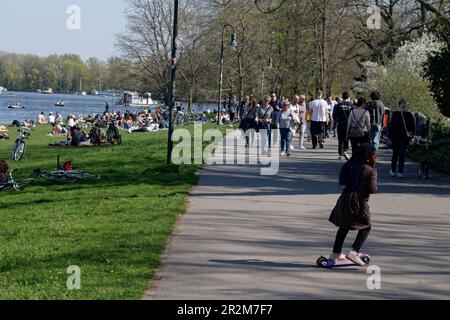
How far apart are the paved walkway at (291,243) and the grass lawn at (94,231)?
35 centimetres

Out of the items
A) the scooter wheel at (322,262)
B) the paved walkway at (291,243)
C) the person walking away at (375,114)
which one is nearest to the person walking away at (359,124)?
the person walking away at (375,114)

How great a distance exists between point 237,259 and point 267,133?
14494mm

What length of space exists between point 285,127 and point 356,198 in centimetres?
1361

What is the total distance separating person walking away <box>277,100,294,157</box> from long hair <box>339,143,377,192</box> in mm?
13331

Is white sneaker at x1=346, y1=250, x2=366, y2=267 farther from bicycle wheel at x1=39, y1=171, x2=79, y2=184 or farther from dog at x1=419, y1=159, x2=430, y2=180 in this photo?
bicycle wheel at x1=39, y1=171, x2=79, y2=184

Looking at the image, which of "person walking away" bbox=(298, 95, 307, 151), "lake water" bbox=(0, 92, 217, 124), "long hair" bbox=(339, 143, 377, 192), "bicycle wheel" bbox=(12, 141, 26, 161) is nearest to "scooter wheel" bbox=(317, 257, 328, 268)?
"long hair" bbox=(339, 143, 377, 192)

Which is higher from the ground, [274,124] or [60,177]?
[274,124]

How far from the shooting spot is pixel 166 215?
11.7m

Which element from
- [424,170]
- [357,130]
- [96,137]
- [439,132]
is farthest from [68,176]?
[96,137]

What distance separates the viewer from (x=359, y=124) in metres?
17.6

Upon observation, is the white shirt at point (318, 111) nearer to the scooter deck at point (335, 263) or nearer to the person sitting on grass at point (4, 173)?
the person sitting on grass at point (4, 173)

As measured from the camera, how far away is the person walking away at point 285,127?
22.0 m

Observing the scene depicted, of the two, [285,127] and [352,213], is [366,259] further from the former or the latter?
[285,127]
